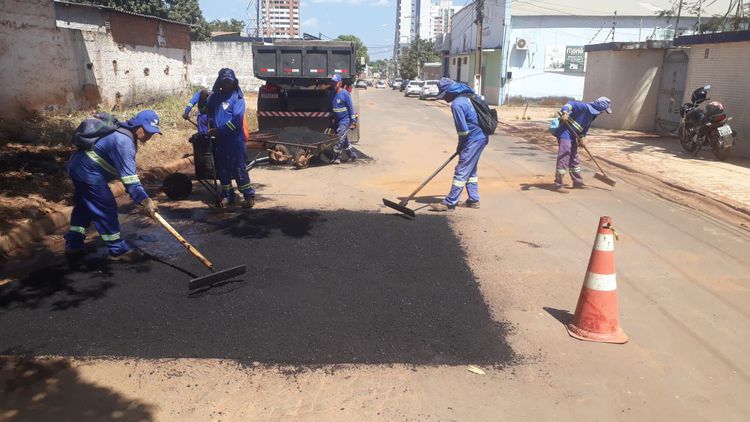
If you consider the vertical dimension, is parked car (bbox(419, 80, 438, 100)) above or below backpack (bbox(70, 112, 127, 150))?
above

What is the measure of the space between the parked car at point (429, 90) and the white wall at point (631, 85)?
1976 centimetres

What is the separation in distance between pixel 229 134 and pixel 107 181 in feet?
7.22

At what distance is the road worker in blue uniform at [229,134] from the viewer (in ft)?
21.9

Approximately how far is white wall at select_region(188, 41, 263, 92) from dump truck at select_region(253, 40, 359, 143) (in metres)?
23.6

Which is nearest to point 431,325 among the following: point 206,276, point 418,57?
point 206,276

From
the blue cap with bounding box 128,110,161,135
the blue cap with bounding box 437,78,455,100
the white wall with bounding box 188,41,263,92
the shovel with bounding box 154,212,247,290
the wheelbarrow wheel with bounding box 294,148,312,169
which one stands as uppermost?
the white wall with bounding box 188,41,263,92

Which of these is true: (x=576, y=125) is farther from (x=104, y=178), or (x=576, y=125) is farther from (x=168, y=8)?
(x=168, y=8)

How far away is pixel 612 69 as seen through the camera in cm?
1727

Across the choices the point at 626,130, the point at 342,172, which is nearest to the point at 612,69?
the point at 626,130

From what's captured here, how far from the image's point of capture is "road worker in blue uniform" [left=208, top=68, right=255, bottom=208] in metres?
6.69

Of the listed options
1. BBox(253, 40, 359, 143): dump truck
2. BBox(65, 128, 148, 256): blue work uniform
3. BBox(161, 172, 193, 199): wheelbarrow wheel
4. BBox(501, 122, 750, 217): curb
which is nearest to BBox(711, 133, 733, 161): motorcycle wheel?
BBox(501, 122, 750, 217): curb

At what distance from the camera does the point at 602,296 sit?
373 cm

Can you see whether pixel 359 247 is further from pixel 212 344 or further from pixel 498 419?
pixel 498 419

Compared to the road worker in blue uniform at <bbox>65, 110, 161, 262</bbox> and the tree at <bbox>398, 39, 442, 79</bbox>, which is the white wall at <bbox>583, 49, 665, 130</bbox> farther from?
the tree at <bbox>398, 39, 442, 79</bbox>
